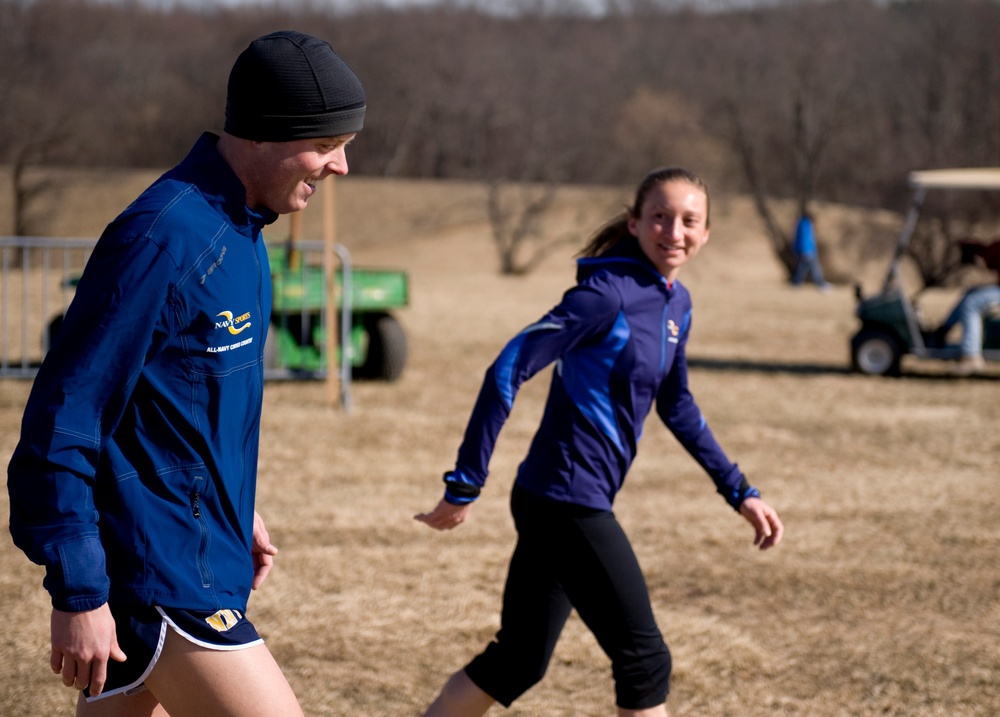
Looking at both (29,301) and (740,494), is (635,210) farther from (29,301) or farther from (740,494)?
(29,301)

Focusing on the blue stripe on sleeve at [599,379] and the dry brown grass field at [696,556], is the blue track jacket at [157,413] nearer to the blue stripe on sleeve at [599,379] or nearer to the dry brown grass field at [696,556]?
the blue stripe on sleeve at [599,379]

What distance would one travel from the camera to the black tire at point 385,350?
11.1m

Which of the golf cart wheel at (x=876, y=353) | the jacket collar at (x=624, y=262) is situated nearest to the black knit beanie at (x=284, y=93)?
the jacket collar at (x=624, y=262)

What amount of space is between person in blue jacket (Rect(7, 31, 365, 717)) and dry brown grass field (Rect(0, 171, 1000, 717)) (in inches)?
82.4

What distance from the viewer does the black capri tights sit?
2.99m

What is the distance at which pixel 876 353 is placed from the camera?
486 inches

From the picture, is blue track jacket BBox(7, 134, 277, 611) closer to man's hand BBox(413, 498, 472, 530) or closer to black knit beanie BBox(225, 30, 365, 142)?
black knit beanie BBox(225, 30, 365, 142)

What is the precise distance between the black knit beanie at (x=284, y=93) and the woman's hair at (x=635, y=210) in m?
1.32

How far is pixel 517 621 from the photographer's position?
3.09 metres

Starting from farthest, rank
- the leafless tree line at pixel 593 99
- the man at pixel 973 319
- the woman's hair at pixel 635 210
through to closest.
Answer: the leafless tree line at pixel 593 99 → the man at pixel 973 319 → the woman's hair at pixel 635 210

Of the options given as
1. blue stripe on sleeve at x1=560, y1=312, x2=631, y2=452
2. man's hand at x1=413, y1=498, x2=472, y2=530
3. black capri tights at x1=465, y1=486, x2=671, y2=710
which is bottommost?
black capri tights at x1=465, y1=486, x2=671, y2=710

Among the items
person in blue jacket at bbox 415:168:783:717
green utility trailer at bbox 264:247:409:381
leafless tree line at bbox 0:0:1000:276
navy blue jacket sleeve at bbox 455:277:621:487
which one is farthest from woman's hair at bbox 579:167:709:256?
leafless tree line at bbox 0:0:1000:276

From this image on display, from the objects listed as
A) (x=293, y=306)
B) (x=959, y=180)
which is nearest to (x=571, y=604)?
(x=293, y=306)

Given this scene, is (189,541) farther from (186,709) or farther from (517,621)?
(517,621)
